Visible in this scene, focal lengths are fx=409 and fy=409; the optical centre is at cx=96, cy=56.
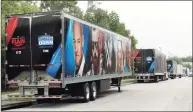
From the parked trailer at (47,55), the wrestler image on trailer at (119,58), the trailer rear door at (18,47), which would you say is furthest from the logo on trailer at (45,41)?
the wrestler image on trailer at (119,58)

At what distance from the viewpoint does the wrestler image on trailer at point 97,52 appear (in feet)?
63.1

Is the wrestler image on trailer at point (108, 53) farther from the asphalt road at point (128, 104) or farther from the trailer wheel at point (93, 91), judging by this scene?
the trailer wheel at point (93, 91)

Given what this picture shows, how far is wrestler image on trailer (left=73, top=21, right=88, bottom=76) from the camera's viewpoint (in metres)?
16.9

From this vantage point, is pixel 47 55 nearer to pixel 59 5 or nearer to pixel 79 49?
pixel 79 49

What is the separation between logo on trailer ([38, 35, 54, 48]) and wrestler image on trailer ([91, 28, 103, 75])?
374 cm

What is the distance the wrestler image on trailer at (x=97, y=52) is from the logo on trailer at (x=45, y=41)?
374cm

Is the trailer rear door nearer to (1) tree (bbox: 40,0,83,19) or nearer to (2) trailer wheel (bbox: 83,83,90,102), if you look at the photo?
(2) trailer wheel (bbox: 83,83,90,102)

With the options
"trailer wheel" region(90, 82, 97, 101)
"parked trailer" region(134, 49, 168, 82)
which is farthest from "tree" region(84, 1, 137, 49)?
"trailer wheel" region(90, 82, 97, 101)

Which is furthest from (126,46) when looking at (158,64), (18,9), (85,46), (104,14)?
(104,14)

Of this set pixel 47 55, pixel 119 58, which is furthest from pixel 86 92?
pixel 119 58

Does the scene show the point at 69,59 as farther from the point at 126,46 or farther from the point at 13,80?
the point at 126,46

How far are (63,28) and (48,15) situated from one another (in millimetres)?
871

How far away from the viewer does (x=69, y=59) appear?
16188 millimetres

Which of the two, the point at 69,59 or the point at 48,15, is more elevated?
the point at 48,15
